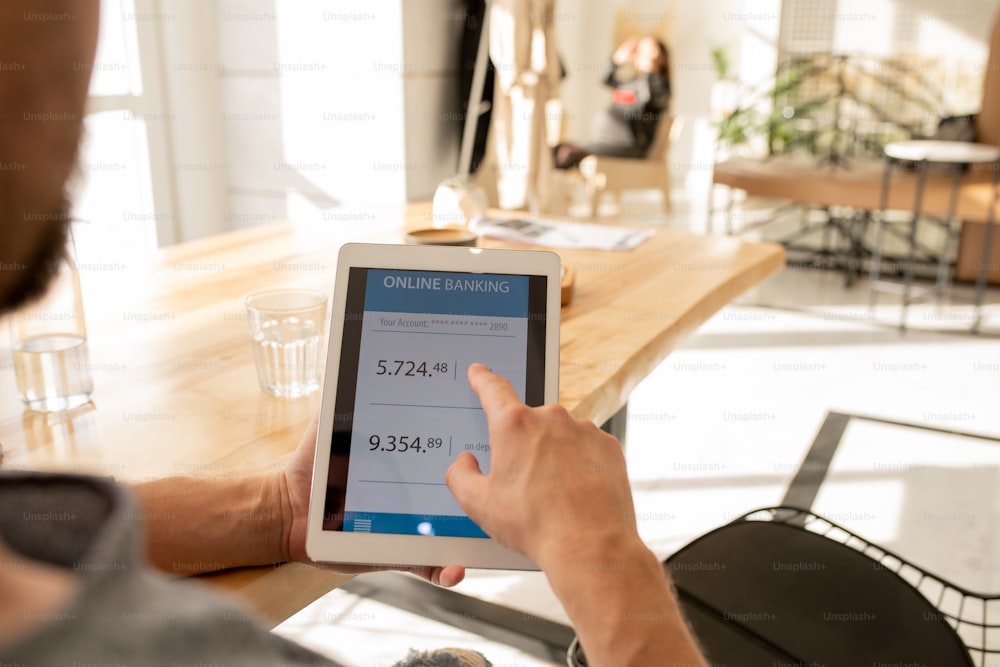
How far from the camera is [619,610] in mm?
567

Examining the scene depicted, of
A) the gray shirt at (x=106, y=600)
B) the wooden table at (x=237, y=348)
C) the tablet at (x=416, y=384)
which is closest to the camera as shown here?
the gray shirt at (x=106, y=600)

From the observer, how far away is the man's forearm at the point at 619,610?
0.57 metres

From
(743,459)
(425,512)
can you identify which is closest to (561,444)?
(425,512)

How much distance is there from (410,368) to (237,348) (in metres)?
0.55

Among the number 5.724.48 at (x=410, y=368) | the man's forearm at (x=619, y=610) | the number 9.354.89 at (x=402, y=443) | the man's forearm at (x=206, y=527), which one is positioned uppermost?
the number 5.724.48 at (x=410, y=368)

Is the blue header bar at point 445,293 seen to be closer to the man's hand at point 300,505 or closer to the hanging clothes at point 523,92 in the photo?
the man's hand at point 300,505

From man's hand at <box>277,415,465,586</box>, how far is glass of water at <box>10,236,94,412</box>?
36cm

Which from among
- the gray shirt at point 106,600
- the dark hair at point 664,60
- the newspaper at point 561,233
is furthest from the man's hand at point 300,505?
the dark hair at point 664,60

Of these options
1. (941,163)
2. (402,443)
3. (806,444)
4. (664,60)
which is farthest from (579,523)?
(664,60)

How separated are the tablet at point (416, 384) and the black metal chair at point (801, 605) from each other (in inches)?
14.8

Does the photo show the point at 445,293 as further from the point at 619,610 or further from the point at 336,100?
the point at 336,100

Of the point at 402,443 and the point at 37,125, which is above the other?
the point at 37,125

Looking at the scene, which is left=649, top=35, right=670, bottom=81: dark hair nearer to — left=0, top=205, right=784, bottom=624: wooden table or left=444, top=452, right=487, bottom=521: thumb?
left=0, top=205, right=784, bottom=624: wooden table

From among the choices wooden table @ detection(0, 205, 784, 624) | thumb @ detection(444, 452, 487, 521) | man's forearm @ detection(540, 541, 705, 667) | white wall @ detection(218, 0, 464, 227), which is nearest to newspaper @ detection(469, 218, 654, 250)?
wooden table @ detection(0, 205, 784, 624)
